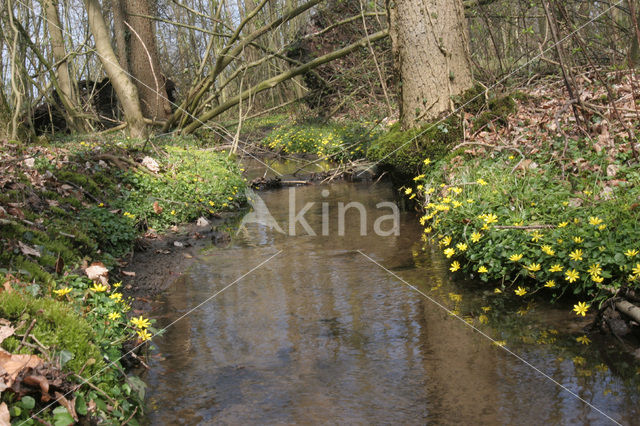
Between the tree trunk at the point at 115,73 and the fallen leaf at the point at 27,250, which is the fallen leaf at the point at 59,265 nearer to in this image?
the fallen leaf at the point at 27,250

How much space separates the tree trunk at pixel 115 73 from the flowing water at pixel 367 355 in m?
6.59

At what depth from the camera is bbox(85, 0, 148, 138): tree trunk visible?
10.8 m

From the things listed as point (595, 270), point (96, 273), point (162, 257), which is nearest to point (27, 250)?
point (96, 273)

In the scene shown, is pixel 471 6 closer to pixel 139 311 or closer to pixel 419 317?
pixel 419 317

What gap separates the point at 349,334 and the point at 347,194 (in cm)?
556

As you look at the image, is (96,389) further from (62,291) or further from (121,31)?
(121,31)

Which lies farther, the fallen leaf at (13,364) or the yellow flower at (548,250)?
the yellow flower at (548,250)

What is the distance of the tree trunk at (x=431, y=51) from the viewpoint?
711cm

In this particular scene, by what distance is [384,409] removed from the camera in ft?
9.51

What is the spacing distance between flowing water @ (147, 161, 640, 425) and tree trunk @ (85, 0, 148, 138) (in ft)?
21.6

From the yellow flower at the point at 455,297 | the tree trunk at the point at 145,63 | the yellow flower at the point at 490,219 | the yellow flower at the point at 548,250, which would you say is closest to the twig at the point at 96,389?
the yellow flower at the point at 455,297

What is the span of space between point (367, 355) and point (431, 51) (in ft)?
15.7

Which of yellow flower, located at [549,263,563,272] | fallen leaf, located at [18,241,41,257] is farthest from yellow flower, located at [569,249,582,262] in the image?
fallen leaf, located at [18,241,41,257]

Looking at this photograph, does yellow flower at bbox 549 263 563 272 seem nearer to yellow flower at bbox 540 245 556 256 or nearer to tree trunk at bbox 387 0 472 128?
yellow flower at bbox 540 245 556 256
